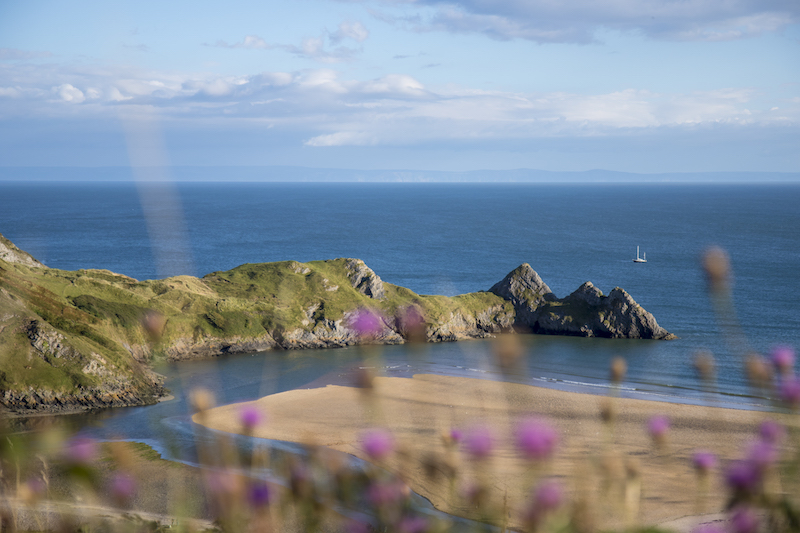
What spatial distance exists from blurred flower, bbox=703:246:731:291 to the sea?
6 centimetres

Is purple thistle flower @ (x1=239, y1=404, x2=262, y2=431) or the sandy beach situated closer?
purple thistle flower @ (x1=239, y1=404, x2=262, y2=431)

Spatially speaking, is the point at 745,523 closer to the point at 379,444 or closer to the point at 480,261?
the point at 379,444

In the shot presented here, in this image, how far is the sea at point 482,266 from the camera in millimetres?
31062

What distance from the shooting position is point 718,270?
3.30 m

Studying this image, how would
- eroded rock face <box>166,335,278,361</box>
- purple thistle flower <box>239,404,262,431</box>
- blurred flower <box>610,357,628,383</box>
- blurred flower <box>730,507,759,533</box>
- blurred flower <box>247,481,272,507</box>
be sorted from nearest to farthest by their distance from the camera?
1. blurred flower <box>730,507,759,533</box>
2. blurred flower <box>247,481,272,507</box>
3. blurred flower <box>610,357,628,383</box>
4. purple thistle flower <box>239,404,262,431</box>
5. eroded rock face <box>166,335,278,361</box>

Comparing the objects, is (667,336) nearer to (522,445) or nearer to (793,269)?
(793,269)

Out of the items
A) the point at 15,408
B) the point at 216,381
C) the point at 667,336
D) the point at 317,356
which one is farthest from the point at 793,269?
the point at 15,408

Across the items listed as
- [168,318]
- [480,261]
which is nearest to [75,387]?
[168,318]

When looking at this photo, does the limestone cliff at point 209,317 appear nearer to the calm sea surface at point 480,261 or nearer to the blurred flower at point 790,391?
the calm sea surface at point 480,261

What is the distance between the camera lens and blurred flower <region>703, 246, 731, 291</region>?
10.8 feet

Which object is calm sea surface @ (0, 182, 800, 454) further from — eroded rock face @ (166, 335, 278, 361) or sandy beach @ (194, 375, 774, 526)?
sandy beach @ (194, 375, 774, 526)

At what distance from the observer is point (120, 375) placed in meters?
28.4

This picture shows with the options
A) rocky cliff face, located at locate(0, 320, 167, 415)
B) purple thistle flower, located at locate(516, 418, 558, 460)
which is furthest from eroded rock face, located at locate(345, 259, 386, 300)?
purple thistle flower, located at locate(516, 418, 558, 460)

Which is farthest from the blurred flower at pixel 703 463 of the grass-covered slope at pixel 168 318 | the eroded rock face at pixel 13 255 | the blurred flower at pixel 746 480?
the eroded rock face at pixel 13 255
